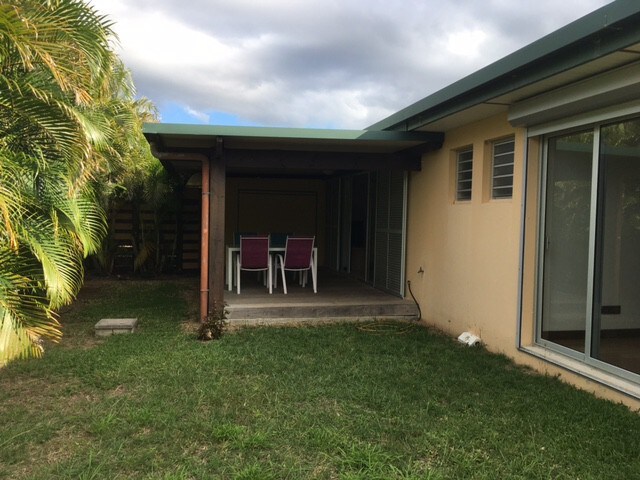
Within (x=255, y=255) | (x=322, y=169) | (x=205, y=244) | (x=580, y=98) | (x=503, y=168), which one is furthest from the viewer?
(x=255, y=255)

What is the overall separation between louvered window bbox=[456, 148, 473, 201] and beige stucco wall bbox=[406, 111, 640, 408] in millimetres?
81

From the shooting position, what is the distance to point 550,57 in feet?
13.0

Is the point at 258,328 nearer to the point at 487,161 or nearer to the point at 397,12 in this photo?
the point at 487,161

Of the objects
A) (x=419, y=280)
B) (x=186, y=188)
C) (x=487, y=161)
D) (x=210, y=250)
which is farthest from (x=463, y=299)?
(x=186, y=188)

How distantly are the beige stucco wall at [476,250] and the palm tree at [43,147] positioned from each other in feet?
13.2

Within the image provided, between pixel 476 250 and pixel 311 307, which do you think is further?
pixel 311 307

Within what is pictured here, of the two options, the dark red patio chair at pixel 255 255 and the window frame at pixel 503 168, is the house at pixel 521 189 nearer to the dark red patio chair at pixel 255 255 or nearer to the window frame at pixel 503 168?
the window frame at pixel 503 168

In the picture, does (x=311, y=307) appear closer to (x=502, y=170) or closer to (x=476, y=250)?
(x=476, y=250)

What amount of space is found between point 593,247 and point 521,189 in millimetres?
1050

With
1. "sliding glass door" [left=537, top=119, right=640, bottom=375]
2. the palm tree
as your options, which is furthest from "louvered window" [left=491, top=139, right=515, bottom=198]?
the palm tree

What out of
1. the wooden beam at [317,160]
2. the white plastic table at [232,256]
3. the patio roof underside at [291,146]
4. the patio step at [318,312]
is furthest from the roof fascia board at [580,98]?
the white plastic table at [232,256]

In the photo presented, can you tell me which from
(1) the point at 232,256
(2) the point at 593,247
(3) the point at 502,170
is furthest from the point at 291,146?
(2) the point at 593,247

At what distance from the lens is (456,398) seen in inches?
162

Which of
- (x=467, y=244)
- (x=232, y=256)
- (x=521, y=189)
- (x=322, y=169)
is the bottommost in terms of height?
(x=232, y=256)
